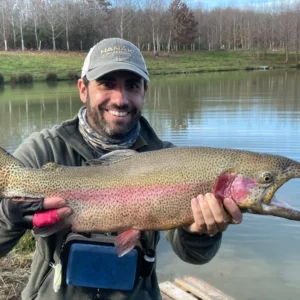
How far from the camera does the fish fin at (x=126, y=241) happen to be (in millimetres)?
2629

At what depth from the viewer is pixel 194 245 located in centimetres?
298

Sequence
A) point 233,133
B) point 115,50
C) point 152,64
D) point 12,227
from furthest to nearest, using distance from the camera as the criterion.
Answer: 1. point 152,64
2. point 233,133
3. point 115,50
4. point 12,227

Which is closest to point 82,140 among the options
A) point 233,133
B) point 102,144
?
point 102,144

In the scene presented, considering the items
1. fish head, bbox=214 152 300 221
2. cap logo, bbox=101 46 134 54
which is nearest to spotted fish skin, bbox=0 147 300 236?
fish head, bbox=214 152 300 221

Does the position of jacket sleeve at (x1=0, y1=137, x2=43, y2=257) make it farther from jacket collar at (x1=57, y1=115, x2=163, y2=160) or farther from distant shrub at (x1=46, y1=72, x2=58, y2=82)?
Result: distant shrub at (x1=46, y1=72, x2=58, y2=82)

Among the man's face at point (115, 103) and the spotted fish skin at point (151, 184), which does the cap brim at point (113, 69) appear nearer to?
the man's face at point (115, 103)

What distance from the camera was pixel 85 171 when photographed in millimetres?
2762

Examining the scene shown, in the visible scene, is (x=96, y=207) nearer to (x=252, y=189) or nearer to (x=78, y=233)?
(x=78, y=233)

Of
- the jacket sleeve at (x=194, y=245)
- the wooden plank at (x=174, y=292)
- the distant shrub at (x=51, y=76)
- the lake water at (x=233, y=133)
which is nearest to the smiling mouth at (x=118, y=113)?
the jacket sleeve at (x=194, y=245)

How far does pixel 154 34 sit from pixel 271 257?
61532 millimetres

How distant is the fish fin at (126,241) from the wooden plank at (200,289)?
2.20 m

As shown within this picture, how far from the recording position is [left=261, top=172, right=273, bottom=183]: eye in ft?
8.62

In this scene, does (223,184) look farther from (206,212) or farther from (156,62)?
(156,62)

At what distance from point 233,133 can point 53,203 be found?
38.8ft
